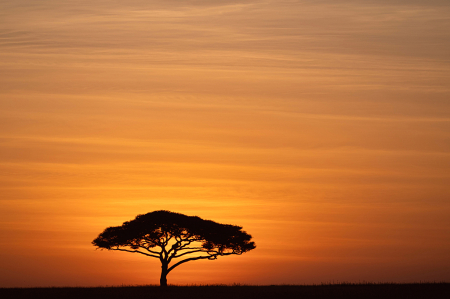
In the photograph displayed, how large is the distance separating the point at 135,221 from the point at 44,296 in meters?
19.7

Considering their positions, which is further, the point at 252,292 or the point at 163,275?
the point at 163,275

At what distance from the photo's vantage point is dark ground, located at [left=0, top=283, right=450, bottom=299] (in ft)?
159

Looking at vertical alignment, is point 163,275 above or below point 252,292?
above

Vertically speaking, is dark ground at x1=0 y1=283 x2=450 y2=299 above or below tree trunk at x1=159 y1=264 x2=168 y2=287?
below

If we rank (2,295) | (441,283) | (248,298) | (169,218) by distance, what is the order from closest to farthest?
(248,298), (2,295), (441,283), (169,218)

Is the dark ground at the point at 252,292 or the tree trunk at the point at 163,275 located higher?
the tree trunk at the point at 163,275

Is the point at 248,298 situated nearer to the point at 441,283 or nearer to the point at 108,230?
the point at 441,283

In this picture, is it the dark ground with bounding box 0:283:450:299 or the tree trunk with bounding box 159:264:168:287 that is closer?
the dark ground with bounding box 0:283:450:299

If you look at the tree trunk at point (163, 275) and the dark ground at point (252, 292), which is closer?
the dark ground at point (252, 292)

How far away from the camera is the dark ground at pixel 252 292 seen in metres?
48.4

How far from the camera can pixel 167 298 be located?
47.9 m

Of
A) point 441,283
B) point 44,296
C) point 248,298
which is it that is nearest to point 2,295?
point 44,296

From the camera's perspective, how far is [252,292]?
168 ft

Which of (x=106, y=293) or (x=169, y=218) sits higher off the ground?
(x=169, y=218)
